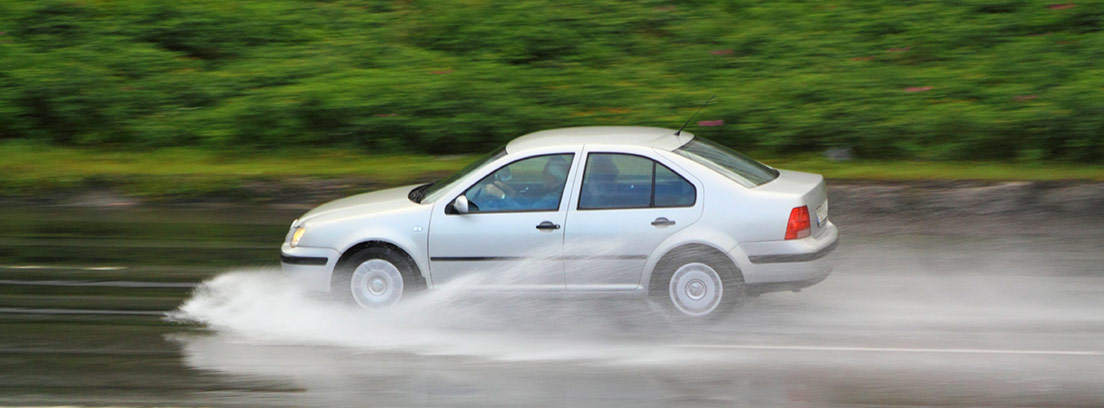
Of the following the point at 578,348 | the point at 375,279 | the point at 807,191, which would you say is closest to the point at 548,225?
the point at 578,348

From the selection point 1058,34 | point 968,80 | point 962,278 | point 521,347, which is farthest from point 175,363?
point 1058,34

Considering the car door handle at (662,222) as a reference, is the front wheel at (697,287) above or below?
below

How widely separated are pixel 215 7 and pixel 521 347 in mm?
11472

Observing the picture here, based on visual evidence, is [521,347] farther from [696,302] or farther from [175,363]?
[175,363]

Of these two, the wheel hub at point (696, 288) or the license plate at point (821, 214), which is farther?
the license plate at point (821, 214)

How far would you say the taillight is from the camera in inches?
281

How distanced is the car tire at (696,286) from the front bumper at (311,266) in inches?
88.9

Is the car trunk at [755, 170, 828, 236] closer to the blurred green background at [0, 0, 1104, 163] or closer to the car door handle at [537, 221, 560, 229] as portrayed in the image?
the car door handle at [537, 221, 560, 229]

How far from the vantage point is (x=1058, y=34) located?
14.4 meters

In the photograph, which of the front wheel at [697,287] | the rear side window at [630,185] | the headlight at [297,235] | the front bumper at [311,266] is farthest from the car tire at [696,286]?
the headlight at [297,235]

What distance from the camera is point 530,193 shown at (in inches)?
296

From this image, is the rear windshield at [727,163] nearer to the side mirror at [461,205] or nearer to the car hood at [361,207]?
the side mirror at [461,205]

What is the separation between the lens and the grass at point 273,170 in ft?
37.5

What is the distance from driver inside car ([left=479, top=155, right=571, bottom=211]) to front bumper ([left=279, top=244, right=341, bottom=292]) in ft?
3.75
